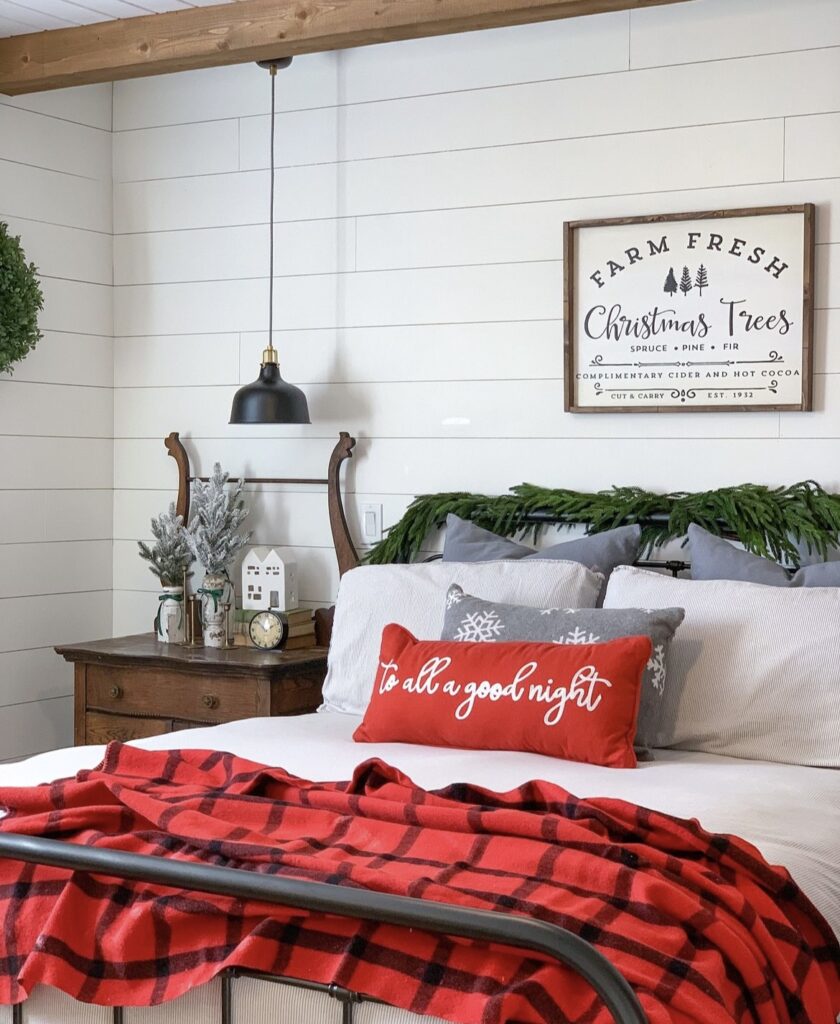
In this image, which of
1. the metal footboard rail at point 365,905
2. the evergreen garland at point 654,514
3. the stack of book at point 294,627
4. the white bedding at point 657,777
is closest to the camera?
the metal footboard rail at point 365,905

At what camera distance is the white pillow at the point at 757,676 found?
2656 mm

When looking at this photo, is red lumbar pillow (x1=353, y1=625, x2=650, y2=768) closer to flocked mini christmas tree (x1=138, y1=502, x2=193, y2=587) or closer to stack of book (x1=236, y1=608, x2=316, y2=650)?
stack of book (x1=236, y1=608, x2=316, y2=650)

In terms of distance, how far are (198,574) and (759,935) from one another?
259 centimetres

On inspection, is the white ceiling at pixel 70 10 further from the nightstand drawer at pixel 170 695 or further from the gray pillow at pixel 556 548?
the nightstand drawer at pixel 170 695

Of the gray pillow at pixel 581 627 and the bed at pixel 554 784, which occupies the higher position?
the gray pillow at pixel 581 627

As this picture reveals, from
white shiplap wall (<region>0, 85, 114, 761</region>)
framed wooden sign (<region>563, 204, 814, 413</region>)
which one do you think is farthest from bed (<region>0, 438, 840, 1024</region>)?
white shiplap wall (<region>0, 85, 114, 761</region>)

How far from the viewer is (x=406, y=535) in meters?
3.68

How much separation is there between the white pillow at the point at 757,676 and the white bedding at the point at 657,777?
0.04 metres

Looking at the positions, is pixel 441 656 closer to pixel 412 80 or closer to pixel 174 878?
pixel 174 878

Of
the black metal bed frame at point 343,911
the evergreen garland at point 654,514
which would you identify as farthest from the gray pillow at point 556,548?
the black metal bed frame at point 343,911

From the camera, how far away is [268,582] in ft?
12.6

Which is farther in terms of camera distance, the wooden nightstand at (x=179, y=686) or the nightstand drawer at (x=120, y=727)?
the nightstand drawer at (x=120, y=727)

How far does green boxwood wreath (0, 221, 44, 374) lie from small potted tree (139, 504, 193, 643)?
→ 610 millimetres

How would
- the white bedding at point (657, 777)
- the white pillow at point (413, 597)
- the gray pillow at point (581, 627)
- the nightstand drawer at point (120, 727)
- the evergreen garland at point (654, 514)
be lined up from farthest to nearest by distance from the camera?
the nightstand drawer at point (120, 727) → the evergreen garland at point (654, 514) → the white pillow at point (413, 597) → the gray pillow at point (581, 627) → the white bedding at point (657, 777)
